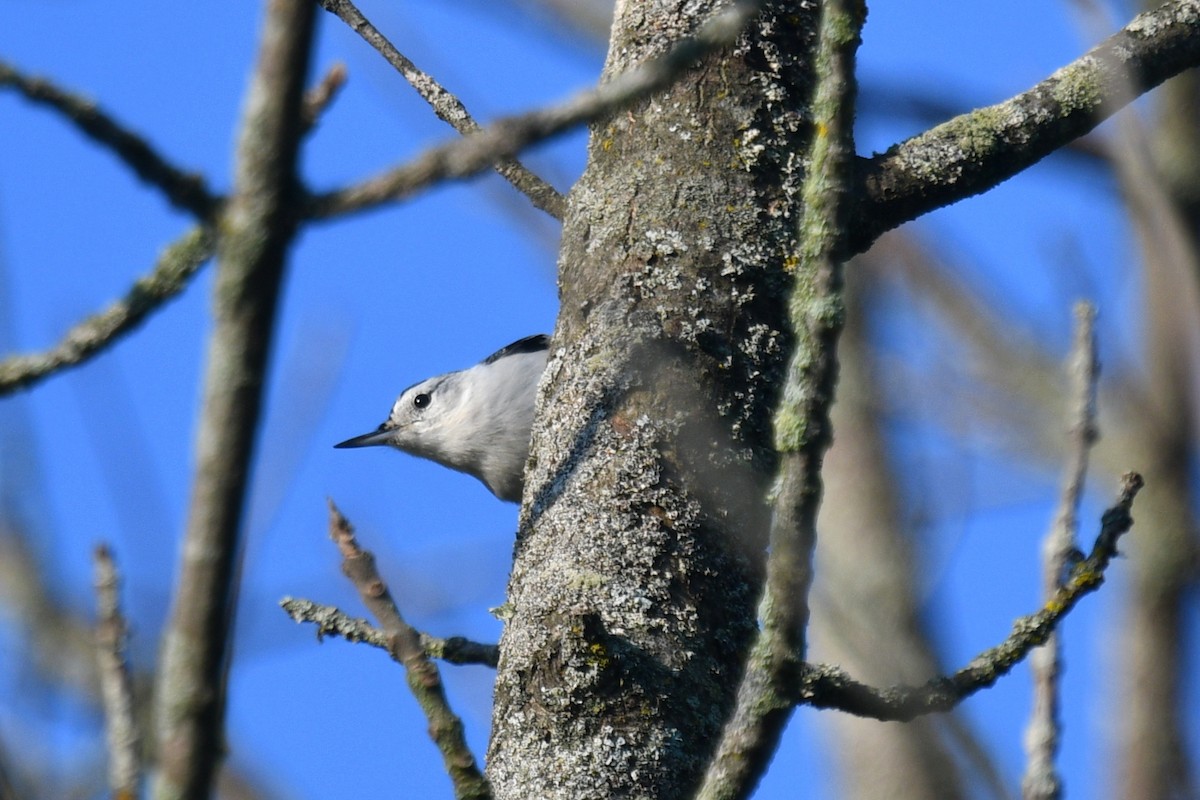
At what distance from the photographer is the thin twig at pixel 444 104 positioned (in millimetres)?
2730

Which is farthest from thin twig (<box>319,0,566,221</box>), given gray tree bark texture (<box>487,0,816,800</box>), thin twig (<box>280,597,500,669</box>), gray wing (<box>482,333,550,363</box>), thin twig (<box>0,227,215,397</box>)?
gray wing (<box>482,333,550,363</box>)

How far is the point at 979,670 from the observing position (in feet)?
6.17

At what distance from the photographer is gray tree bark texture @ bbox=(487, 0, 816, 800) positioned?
6.39 feet

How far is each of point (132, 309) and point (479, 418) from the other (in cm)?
417

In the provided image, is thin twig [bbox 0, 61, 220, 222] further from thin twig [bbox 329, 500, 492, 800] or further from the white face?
the white face

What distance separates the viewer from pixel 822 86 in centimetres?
139

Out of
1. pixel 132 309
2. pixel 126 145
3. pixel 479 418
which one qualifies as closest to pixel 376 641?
pixel 132 309

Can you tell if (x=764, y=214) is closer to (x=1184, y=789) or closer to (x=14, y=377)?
(x=1184, y=789)

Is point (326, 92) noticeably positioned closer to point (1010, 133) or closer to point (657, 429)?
point (657, 429)

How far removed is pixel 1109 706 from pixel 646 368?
166 cm

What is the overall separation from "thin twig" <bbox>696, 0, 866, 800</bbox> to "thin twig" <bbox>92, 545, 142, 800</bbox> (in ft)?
1.72

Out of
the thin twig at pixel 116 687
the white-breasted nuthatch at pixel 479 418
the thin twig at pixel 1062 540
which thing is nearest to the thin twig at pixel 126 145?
the thin twig at pixel 116 687

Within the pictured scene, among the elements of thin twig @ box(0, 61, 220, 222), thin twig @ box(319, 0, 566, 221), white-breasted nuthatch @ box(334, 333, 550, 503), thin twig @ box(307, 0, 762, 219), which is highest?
white-breasted nuthatch @ box(334, 333, 550, 503)

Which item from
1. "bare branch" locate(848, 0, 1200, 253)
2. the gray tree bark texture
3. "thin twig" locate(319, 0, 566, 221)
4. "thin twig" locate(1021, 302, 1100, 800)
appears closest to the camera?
"thin twig" locate(1021, 302, 1100, 800)
